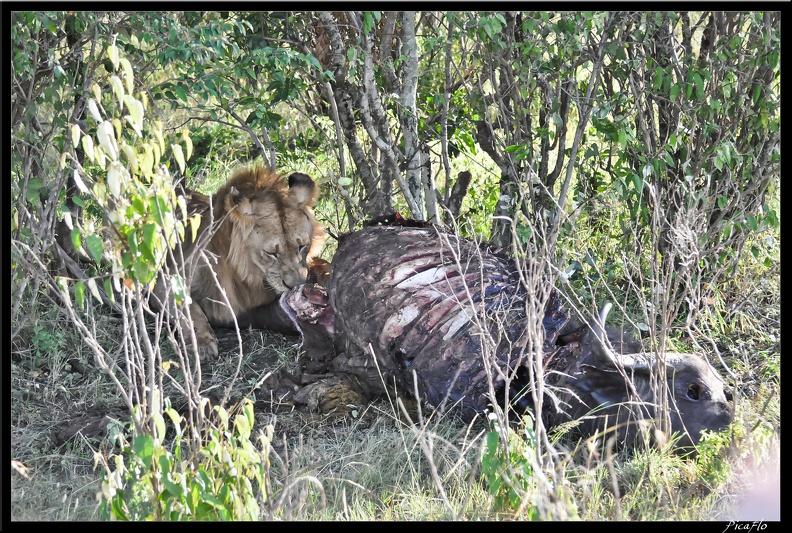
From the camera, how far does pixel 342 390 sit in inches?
175

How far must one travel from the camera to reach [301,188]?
5.25 m

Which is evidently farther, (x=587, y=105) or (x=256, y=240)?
(x=256, y=240)

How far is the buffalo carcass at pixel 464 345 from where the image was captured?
3.64 metres

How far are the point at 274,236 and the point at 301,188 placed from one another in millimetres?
346

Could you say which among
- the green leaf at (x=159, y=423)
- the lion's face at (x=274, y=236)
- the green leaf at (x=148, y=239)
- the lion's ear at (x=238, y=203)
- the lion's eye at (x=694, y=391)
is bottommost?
the lion's eye at (x=694, y=391)

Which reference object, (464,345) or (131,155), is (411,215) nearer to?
(464,345)

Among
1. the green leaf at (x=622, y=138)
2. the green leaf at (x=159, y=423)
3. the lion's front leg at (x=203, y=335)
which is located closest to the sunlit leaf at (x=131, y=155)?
the green leaf at (x=159, y=423)

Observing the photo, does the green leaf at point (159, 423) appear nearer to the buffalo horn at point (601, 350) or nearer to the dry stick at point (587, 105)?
the buffalo horn at point (601, 350)

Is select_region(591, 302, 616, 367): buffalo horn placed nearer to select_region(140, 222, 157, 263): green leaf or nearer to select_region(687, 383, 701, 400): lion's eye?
select_region(687, 383, 701, 400): lion's eye

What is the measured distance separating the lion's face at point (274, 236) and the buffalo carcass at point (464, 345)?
349mm

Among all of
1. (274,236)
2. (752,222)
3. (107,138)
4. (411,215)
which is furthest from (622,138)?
(107,138)
